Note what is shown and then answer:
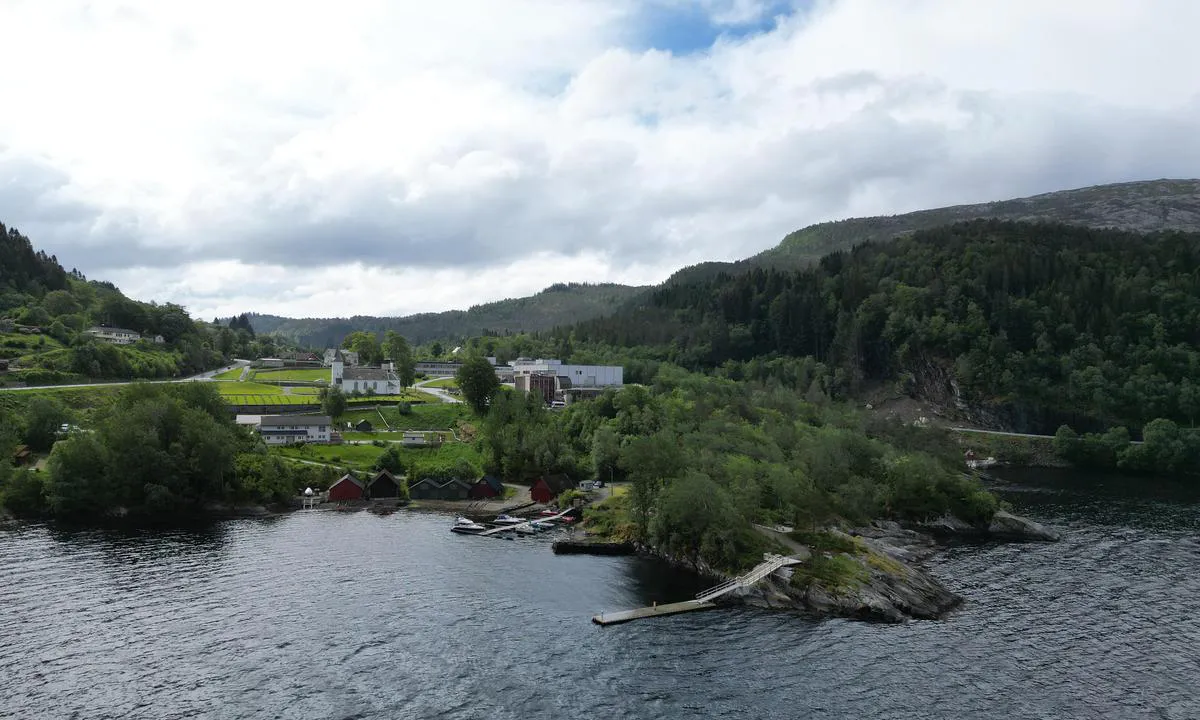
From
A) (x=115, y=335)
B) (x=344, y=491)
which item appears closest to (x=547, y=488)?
(x=344, y=491)

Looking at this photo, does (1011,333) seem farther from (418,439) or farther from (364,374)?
(364,374)

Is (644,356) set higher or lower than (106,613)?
higher

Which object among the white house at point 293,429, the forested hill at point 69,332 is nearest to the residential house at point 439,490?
the white house at point 293,429

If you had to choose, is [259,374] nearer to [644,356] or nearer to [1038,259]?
[644,356]

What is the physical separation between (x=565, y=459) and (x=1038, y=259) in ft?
457

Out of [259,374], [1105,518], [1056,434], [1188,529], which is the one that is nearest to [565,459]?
[1105,518]

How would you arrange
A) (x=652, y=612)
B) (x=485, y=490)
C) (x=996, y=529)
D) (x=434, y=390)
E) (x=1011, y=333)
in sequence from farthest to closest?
(x=434, y=390), (x=1011, y=333), (x=485, y=490), (x=996, y=529), (x=652, y=612)

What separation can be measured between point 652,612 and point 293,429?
238ft

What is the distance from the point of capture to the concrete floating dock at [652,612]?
4741 cm

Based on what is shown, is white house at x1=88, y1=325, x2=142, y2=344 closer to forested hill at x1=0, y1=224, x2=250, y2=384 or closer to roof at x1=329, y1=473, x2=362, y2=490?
forested hill at x1=0, y1=224, x2=250, y2=384

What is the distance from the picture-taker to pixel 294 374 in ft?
584

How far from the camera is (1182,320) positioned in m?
153

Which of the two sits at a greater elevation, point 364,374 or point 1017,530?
point 364,374

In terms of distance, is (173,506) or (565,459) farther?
(565,459)
